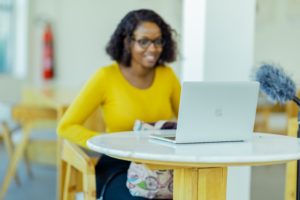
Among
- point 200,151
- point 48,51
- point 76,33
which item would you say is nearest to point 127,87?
point 200,151

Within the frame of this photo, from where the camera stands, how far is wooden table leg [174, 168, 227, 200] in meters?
1.51

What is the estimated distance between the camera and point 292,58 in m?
4.91

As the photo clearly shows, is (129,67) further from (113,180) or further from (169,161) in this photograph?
(169,161)

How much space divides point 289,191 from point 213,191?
0.80 metres

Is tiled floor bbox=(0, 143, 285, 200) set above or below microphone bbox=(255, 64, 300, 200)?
below

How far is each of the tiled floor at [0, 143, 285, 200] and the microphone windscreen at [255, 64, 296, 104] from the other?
6.90 feet

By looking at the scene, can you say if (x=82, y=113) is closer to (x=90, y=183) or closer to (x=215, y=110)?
(x=90, y=183)

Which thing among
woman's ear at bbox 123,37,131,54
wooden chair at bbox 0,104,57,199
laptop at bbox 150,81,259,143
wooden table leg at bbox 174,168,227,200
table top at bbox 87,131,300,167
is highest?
woman's ear at bbox 123,37,131,54

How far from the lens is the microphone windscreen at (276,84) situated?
172 centimetres

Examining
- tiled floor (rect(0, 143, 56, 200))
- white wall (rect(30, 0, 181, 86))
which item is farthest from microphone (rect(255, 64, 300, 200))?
white wall (rect(30, 0, 181, 86))

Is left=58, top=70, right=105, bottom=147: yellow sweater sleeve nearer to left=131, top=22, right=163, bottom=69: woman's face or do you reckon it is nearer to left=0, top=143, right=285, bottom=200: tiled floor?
left=131, top=22, right=163, bottom=69: woman's face

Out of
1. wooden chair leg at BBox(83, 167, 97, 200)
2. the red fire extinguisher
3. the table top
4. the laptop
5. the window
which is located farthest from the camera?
the window

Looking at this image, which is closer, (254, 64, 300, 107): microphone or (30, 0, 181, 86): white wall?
(254, 64, 300, 107): microphone

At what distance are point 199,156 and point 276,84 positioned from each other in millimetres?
527
